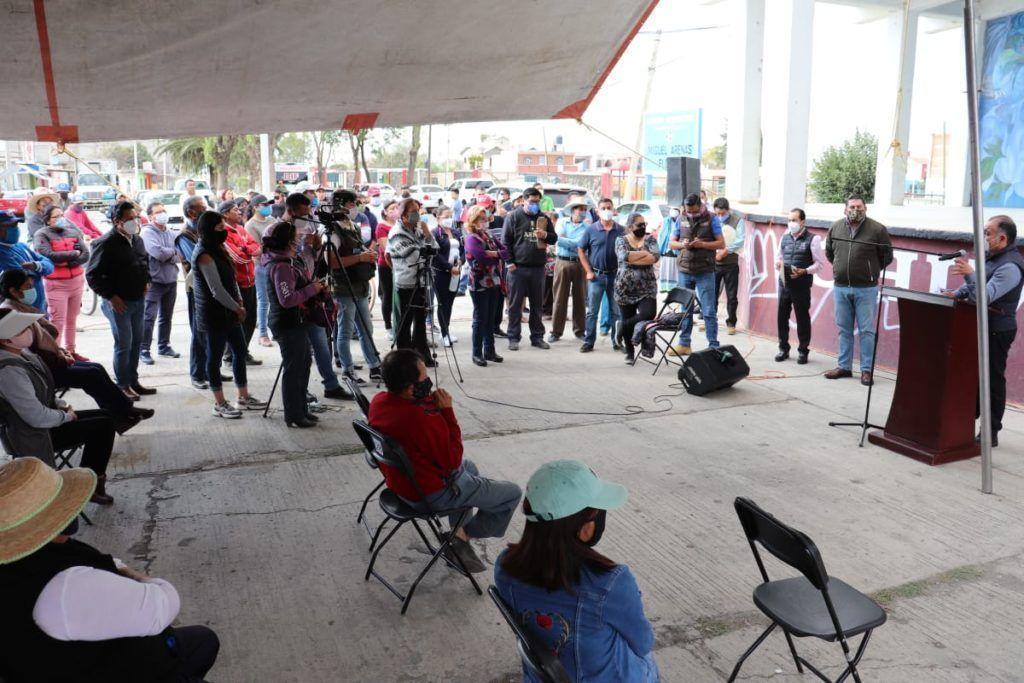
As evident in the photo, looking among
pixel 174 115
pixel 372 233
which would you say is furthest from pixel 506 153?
pixel 174 115

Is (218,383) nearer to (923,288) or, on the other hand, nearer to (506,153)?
(923,288)

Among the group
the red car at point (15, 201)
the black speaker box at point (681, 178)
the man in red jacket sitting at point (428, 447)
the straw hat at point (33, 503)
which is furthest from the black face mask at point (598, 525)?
the red car at point (15, 201)

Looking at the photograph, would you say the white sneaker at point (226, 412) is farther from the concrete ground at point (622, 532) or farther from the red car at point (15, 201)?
the red car at point (15, 201)

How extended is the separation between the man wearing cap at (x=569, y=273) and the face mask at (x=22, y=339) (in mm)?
6688

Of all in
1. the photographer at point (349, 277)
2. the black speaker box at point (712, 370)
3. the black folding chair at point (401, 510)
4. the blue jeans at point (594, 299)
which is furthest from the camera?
the blue jeans at point (594, 299)

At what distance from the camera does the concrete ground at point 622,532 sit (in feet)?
11.4

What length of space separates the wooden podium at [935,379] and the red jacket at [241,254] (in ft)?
19.4

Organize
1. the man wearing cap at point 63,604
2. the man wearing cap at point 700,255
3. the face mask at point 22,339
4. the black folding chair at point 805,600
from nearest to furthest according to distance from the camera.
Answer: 1. the man wearing cap at point 63,604
2. the black folding chair at point 805,600
3. the face mask at point 22,339
4. the man wearing cap at point 700,255

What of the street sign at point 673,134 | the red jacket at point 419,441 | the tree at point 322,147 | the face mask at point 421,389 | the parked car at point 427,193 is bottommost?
the red jacket at point 419,441

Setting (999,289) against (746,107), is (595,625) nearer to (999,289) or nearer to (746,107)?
(999,289)

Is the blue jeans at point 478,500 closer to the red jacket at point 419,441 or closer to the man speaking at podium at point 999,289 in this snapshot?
the red jacket at point 419,441

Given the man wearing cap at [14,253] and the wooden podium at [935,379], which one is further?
the man wearing cap at [14,253]

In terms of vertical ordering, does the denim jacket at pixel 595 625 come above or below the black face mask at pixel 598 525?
below

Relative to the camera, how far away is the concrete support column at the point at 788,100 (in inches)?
484
